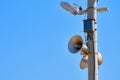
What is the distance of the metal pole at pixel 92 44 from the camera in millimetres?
19438

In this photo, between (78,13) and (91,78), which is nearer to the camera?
(91,78)

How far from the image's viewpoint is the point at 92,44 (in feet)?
65.4

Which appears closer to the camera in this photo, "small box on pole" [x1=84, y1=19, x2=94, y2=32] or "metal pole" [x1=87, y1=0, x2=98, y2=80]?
"metal pole" [x1=87, y1=0, x2=98, y2=80]

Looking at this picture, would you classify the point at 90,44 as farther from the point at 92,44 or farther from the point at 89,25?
the point at 89,25

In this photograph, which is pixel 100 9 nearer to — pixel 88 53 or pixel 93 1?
pixel 93 1

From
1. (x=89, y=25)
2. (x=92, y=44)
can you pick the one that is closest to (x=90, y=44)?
(x=92, y=44)

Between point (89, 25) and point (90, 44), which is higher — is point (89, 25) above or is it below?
above

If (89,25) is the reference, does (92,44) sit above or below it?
below

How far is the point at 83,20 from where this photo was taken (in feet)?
66.0

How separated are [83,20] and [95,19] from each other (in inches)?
22.9

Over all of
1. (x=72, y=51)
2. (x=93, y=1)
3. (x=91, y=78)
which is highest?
(x=93, y=1)

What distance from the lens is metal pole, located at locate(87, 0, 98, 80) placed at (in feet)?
63.8

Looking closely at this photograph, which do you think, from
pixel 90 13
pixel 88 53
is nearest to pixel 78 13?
pixel 90 13

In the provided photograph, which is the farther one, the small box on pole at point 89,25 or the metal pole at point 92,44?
the small box on pole at point 89,25
